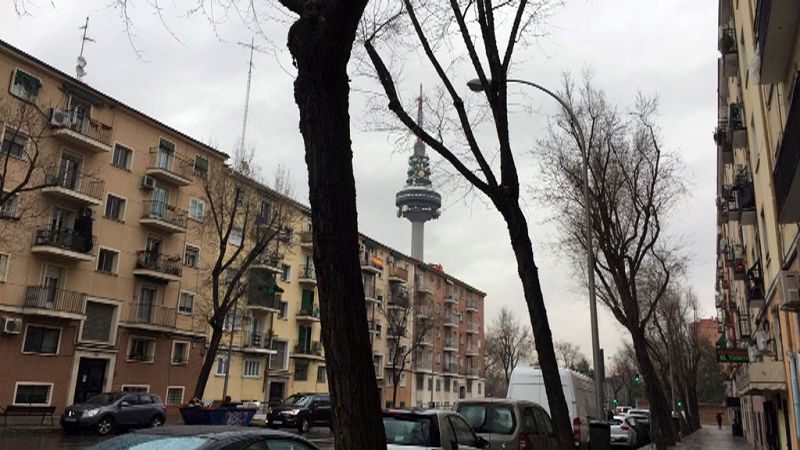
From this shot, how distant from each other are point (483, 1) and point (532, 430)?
829 cm

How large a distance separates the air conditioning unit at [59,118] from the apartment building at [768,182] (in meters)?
28.6

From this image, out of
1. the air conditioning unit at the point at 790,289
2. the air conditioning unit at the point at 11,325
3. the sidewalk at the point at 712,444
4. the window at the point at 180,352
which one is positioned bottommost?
the sidewalk at the point at 712,444

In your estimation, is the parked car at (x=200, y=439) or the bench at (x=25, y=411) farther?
the bench at (x=25, y=411)

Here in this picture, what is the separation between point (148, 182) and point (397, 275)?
33.9m

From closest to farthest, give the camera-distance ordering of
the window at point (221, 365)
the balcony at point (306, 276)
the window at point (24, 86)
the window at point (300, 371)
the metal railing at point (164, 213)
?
the window at point (24, 86)
the metal railing at point (164, 213)
the window at point (221, 365)
the window at point (300, 371)
the balcony at point (306, 276)

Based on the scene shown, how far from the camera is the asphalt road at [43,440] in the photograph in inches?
669

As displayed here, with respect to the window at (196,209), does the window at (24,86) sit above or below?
above

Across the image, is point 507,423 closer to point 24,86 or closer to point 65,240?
point 65,240

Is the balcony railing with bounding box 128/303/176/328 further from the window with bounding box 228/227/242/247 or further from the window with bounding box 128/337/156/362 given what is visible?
the window with bounding box 228/227/242/247

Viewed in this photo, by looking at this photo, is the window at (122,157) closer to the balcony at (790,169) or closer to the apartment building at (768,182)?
the apartment building at (768,182)

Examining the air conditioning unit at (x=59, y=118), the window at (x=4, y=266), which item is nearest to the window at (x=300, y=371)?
the window at (x=4, y=266)

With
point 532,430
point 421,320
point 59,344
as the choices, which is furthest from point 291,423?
point 421,320

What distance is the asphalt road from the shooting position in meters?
17.0

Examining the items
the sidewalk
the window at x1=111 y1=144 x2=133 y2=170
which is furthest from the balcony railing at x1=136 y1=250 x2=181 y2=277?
the sidewalk
